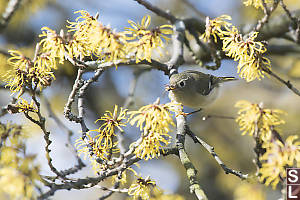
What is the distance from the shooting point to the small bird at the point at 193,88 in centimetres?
189

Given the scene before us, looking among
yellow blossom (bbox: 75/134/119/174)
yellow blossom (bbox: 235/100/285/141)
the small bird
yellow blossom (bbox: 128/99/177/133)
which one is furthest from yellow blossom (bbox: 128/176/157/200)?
the small bird

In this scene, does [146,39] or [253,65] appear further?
[253,65]

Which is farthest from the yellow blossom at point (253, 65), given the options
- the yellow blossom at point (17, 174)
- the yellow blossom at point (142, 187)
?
the yellow blossom at point (17, 174)

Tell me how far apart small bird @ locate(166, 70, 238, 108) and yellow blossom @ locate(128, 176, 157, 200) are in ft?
1.86

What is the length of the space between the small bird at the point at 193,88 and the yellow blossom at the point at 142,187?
0.57m

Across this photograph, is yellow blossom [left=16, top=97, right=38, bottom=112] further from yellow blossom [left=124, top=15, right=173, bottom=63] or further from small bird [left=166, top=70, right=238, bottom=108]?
small bird [left=166, top=70, right=238, bottom=108]

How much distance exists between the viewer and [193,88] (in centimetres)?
206

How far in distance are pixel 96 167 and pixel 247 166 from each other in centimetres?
392

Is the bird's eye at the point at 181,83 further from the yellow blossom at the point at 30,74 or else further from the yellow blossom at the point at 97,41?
the yellow blossom at the point at 30,74

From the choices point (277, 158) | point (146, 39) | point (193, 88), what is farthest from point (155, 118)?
point (193, 88)

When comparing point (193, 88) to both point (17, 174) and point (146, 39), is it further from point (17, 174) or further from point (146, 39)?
point (17, 174)

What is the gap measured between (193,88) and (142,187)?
31.1 inches

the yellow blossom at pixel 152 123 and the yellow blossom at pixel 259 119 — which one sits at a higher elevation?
the yellow blossom at pixel 259 119

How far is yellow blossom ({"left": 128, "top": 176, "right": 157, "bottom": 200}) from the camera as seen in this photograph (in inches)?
57.3
